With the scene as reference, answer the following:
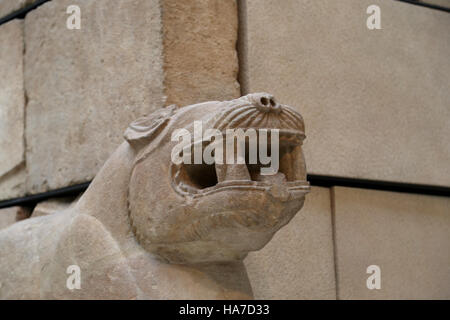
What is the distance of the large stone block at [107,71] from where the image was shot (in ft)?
9.41

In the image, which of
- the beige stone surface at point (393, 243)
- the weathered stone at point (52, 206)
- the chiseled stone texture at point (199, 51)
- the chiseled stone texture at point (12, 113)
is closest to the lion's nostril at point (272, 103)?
the chiseled stone texture at point (199, 51)

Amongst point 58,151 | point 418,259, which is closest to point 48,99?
point 58,151

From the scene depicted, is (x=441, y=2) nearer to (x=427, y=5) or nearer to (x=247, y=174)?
(x=427, y=5)

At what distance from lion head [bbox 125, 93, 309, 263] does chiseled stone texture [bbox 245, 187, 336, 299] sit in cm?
71

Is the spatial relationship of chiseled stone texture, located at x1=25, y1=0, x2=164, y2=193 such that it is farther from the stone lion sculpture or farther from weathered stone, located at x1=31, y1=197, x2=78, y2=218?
the stone lion sculpture

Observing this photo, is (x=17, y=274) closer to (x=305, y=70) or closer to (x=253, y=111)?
(x=253, y=111)

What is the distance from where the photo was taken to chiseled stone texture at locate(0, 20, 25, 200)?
3633 mm

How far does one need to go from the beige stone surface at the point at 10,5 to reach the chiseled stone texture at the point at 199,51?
116cm

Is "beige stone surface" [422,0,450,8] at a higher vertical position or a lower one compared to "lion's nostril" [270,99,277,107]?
higher

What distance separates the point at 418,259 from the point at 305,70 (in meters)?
1.04

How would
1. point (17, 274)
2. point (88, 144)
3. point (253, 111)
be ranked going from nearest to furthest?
point (253, 111) → point (17, 274) → point (88, 144)

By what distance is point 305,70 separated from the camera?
3256mm

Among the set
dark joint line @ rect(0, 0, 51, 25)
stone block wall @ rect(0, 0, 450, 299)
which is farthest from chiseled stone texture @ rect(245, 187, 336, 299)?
dark joint line @ rect(0, 0, 51, 25)

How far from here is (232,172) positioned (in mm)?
2006
